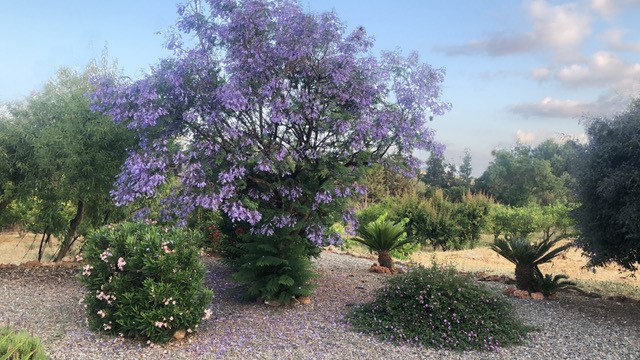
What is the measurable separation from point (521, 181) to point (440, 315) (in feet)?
120

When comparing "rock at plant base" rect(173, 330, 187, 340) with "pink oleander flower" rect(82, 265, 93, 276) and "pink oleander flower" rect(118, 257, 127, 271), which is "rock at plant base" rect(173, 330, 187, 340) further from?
"pink oleander flower" rect(82, 265, 93, 276)

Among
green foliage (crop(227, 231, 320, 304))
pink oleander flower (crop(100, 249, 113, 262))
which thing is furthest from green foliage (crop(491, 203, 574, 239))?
pink oleander flower (crop(100, 249, 113, 262))

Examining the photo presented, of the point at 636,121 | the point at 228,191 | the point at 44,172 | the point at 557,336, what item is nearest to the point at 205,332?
the point at 228,191

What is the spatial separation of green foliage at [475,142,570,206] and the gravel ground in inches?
1254

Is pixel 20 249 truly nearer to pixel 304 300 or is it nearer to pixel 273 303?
pixel 273 303

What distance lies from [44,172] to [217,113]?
441 cm

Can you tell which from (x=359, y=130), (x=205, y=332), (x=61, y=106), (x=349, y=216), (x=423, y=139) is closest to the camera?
(x=205, y=332)

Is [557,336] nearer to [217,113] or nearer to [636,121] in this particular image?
[636,121]

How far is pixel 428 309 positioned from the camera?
261 inches

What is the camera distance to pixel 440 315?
6484mm

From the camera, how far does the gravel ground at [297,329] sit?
5.88m

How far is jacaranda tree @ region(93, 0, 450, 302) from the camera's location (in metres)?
6.92

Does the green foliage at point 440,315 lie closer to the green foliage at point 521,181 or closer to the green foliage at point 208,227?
the green foliage at point 208,227

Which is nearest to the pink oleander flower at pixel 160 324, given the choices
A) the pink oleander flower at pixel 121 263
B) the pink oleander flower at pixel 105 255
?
the pink oleander flower at pixel 121 263
